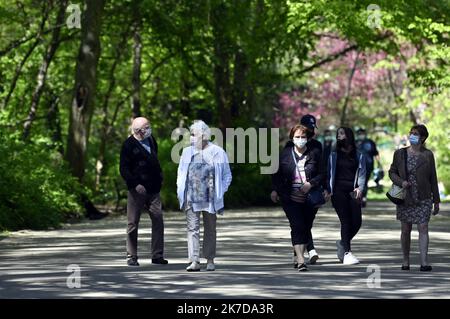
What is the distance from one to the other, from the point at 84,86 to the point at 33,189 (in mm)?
6610

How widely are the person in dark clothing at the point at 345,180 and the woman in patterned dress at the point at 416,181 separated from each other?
33.5 inches

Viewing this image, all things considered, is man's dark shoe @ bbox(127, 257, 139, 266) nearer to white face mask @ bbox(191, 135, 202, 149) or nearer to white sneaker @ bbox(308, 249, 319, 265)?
white face mask @ bbox(191, 135, 202, 149)

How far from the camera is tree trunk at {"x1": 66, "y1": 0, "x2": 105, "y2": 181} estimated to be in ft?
118

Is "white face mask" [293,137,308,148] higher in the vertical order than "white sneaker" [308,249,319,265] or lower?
higher

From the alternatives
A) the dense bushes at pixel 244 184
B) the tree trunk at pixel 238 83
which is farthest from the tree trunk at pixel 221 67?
the dense bushes at pixel 244 184

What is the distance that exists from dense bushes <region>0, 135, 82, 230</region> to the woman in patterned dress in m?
10.8

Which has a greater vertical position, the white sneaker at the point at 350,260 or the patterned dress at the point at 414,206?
the patterned dress at the point at 414,206

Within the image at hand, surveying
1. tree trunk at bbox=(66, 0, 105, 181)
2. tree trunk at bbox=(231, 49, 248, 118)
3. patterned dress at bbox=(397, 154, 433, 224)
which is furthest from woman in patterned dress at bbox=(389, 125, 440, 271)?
tree trunk at bbox=(231, 49, 248, 118)

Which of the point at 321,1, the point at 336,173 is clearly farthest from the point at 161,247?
the point at 321,1

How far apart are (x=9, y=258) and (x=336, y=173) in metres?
4.78

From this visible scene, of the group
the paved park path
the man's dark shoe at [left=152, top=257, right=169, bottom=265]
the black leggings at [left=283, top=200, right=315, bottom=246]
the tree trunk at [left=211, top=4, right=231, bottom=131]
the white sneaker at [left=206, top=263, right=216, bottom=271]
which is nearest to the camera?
the paved park path

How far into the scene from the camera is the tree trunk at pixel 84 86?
118 ft

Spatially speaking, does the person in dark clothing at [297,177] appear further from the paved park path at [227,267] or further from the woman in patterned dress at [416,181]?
the woman in patterned dress at [416,181]

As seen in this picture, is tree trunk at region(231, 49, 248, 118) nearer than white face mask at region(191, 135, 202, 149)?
No
